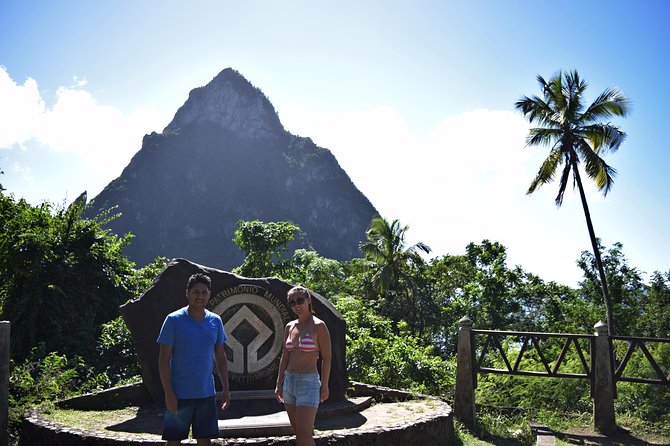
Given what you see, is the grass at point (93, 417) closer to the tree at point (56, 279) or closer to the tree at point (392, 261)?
the tree at point (56, 279)

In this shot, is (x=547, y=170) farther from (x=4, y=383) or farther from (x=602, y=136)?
(x=4, y=383)

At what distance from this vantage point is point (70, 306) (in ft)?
39.7

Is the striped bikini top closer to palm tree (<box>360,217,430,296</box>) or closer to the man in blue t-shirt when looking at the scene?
the man in blue t-shirt

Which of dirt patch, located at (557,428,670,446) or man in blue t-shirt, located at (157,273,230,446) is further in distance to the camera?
dirt patch, located at (557,428,670,446)

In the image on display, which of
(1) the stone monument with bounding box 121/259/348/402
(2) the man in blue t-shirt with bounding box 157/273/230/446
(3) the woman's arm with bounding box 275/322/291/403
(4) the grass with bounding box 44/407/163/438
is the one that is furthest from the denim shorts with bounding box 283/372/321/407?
(1) the stone monument with bounding box 121/259/348/402

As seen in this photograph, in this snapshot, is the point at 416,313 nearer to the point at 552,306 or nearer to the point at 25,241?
the point at 552,306

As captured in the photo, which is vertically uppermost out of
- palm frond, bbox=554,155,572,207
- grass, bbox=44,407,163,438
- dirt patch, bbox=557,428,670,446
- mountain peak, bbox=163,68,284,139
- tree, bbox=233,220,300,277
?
mountain peak, bbox=163,68,284,139

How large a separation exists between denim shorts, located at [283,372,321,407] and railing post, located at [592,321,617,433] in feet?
20.0

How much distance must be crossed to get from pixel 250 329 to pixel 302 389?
3940mm

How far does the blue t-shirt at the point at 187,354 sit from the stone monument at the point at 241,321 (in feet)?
13.6

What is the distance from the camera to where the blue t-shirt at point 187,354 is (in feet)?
13.2

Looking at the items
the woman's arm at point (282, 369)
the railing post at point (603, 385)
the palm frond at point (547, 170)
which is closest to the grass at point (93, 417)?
the woman's arm at point (282, 369)

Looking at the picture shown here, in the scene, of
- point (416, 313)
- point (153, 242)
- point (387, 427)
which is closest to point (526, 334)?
point (387, 427)

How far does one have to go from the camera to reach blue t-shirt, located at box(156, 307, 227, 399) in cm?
403
